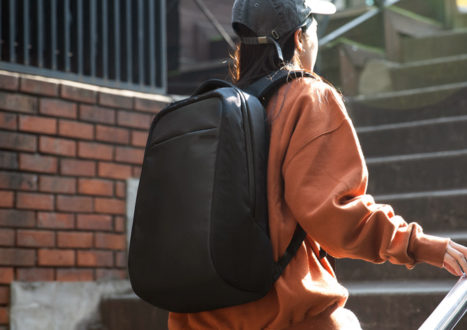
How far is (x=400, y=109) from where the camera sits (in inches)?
183

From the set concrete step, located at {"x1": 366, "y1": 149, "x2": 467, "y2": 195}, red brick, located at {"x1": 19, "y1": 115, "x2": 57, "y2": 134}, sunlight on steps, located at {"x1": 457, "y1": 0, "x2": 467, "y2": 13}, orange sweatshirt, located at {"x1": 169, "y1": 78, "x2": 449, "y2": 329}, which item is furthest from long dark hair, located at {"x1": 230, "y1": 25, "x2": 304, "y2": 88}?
sunlight on steps, located at {"x1": 457, "y1": 0, "x2": 467, "y2": 13}

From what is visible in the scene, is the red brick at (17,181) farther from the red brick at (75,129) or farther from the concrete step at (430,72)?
the concrete step at (430,72)

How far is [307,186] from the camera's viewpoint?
4.64 feet

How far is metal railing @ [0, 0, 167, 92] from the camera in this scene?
12.0 feet

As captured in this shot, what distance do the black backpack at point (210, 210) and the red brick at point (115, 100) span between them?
2333mm

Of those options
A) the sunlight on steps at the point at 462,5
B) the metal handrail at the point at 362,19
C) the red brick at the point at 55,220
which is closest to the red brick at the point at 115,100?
the red brick at the point at 55,220

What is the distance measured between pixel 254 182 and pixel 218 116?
0.47ft

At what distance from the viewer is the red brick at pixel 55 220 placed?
11.6ft

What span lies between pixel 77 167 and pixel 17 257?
0.51 meters

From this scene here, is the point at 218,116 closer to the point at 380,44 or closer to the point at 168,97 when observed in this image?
the point at 168,97

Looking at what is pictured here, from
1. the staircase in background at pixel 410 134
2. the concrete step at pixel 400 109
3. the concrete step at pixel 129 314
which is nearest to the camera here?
the staircase in background at pixel 410 134

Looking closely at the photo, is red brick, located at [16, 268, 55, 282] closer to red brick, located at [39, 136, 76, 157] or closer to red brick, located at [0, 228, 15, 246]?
red brick, located at [0, 228, 15, 246]

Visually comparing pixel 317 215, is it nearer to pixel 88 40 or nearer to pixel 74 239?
pixel 74 239

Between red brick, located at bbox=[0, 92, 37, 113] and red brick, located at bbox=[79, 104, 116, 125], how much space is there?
10.0 inches
